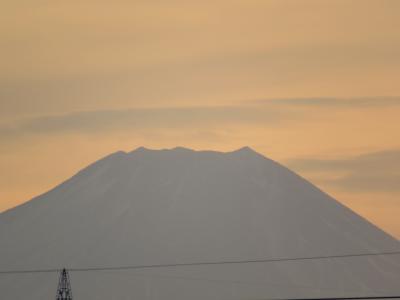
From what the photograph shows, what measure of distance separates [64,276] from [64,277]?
36.1 inches

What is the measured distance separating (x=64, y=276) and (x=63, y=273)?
0.54 m

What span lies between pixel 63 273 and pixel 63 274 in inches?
7.1

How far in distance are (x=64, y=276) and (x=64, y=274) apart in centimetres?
109

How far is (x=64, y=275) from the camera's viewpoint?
502ft

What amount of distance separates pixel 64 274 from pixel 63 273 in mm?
789

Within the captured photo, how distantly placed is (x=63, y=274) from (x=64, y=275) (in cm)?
79

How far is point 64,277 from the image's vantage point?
509 feet

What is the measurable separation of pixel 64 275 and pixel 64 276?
1.17 m

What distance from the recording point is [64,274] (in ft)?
503

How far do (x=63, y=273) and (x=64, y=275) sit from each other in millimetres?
930

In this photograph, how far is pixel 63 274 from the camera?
154 metres
